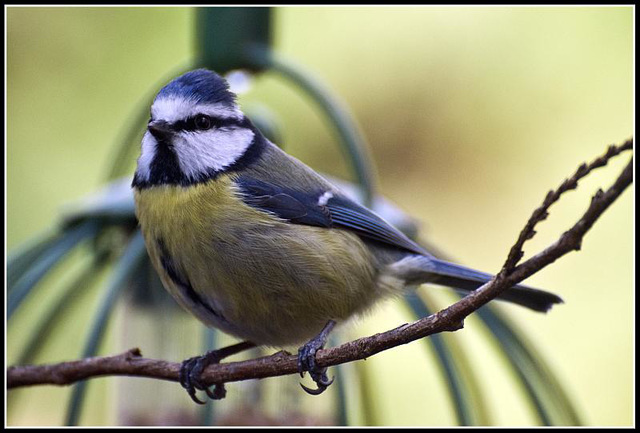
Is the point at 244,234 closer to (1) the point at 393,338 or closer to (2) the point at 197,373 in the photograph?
(2) the point at 197,373

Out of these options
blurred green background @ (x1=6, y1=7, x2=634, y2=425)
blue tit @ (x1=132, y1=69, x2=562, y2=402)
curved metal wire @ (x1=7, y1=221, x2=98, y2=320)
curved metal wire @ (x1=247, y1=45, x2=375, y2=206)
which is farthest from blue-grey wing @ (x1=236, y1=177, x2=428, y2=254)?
blurred green background @ (x1=6, y1=7, x2=634, y2=425)

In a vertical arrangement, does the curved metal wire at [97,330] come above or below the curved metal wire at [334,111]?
below

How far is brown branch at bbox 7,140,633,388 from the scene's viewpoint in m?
0.86

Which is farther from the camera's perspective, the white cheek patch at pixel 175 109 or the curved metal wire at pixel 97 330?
the curved metal wire at pixel 97 330

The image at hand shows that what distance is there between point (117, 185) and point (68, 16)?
1.45m

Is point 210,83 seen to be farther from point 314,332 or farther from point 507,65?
point 507,65

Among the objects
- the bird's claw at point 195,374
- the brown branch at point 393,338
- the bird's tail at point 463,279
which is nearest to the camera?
the brown branch at point 393,338

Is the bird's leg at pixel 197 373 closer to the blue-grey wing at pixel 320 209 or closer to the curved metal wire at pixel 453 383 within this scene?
the blue-grey wing at pixel 320 209

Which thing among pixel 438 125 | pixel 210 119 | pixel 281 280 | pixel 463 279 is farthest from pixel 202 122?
pixel 438 125

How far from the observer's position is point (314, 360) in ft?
4.51

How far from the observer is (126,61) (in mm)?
3146

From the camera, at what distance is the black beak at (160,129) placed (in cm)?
149

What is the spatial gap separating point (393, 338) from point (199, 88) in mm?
691

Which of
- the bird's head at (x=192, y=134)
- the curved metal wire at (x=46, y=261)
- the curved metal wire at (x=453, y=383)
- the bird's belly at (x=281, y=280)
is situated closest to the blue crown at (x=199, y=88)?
the bird's head at (x=192, y=134)
